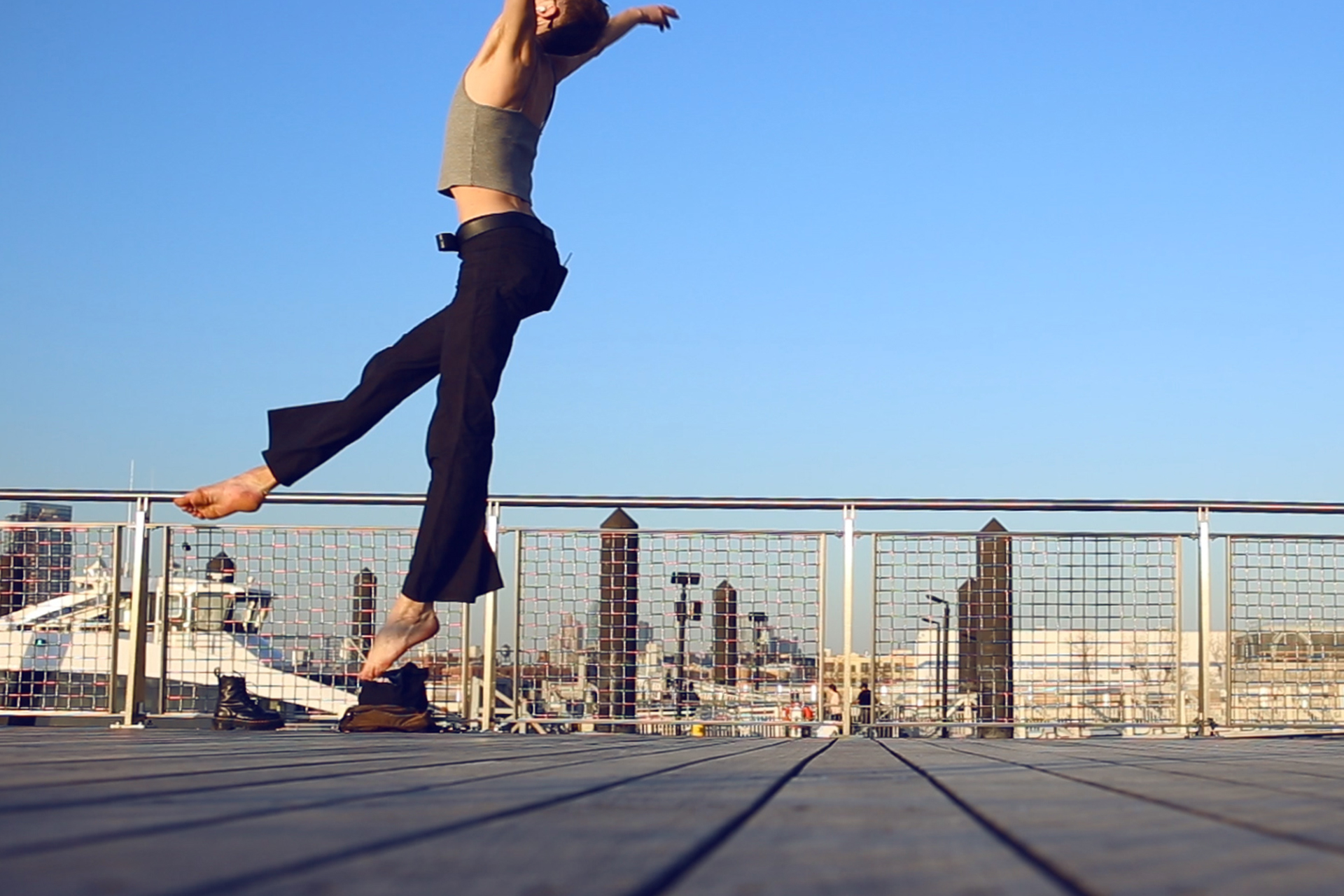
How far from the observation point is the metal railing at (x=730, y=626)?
230 inches

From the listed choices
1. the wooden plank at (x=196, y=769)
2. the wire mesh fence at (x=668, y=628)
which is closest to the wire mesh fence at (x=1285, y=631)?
the wire mesh fence at (x=668, y=628)

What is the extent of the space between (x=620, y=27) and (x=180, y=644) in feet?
10.5

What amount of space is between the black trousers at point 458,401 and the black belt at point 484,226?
14mm

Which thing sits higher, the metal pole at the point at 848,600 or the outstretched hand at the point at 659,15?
the outstretched hand at the point at 659,15

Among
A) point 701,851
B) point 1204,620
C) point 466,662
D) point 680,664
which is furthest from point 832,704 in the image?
point 701,851

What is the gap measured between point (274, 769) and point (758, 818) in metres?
0.85

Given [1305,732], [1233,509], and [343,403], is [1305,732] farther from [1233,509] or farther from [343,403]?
[343,403]

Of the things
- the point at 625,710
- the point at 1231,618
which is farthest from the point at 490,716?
the point at 1231,618

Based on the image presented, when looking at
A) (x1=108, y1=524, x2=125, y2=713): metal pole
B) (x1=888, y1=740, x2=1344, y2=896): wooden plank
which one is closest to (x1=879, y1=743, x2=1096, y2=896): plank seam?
(x1=888, y1=740, x2=1344, y2=896): wooden plank

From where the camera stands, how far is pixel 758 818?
4.35 ft

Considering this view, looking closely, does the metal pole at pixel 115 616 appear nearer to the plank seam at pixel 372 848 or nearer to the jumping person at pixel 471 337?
the jumping person at pixel 471 337

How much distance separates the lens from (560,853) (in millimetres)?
1025

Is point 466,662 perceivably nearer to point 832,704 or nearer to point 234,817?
point 832,704

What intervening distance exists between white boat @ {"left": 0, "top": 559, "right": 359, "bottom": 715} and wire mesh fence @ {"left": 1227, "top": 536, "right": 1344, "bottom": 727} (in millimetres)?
3720
